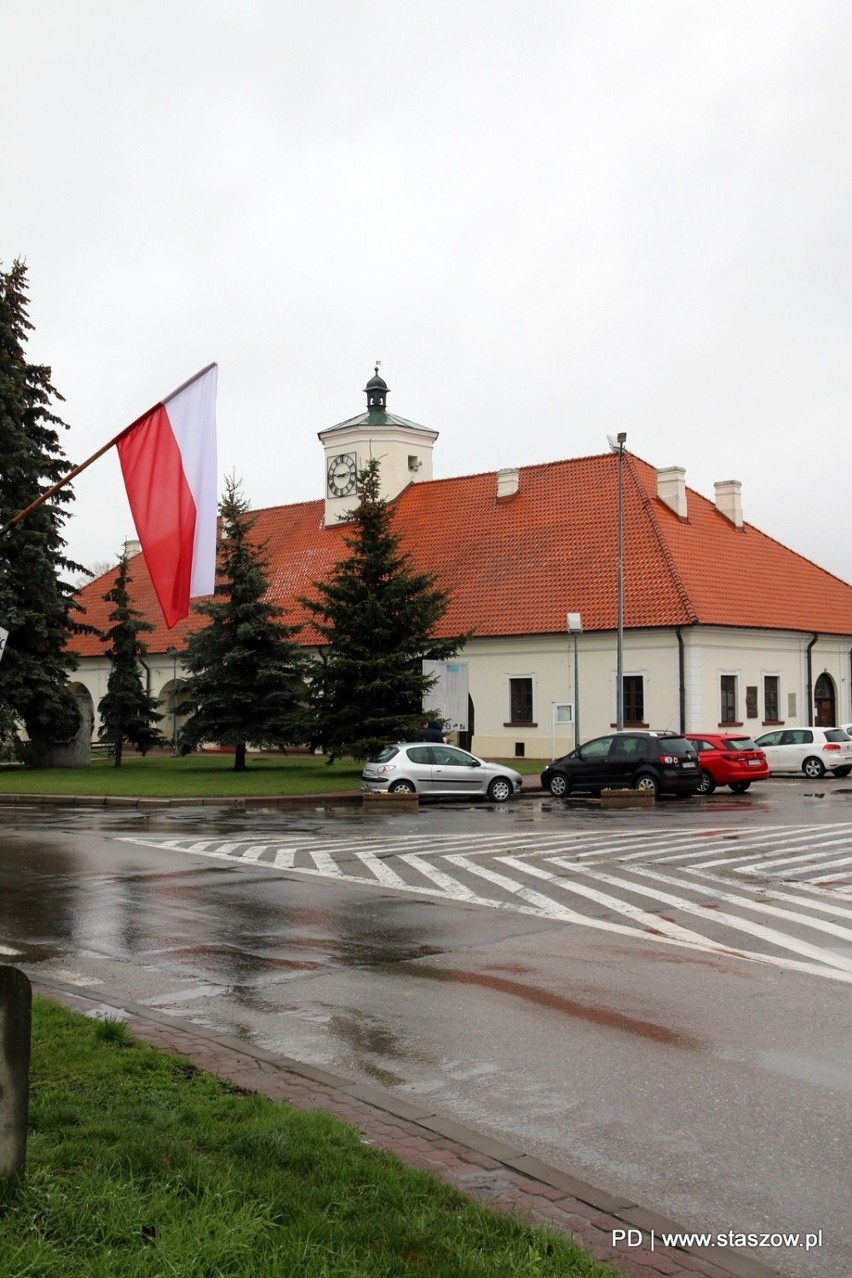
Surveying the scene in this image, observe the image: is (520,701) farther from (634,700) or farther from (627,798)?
(627,798)

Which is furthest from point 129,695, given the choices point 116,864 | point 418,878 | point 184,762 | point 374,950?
point 374,950

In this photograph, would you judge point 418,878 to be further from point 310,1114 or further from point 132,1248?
point 132,1248

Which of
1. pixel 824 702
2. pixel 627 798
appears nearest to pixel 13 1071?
pixel 627 798

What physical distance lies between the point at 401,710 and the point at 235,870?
19.4 metres

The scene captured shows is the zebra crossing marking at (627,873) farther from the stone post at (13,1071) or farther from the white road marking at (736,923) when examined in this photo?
the stone post at (13,1071)

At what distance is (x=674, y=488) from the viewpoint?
4606cm

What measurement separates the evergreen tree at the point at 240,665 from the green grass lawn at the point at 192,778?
138cm

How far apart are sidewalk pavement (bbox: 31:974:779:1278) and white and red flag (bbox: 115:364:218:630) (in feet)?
14.0

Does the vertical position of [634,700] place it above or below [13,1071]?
above

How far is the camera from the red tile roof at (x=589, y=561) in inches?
1690

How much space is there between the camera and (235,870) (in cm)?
1628

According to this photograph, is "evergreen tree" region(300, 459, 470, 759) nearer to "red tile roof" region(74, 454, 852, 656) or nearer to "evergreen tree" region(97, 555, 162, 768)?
"red tile roof" region(74, 454, 852, 656)

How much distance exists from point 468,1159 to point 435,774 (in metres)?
24.5

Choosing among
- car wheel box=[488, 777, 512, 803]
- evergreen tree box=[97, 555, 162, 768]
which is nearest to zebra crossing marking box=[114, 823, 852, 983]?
car wheel box=[488, 777, 512, 803]
